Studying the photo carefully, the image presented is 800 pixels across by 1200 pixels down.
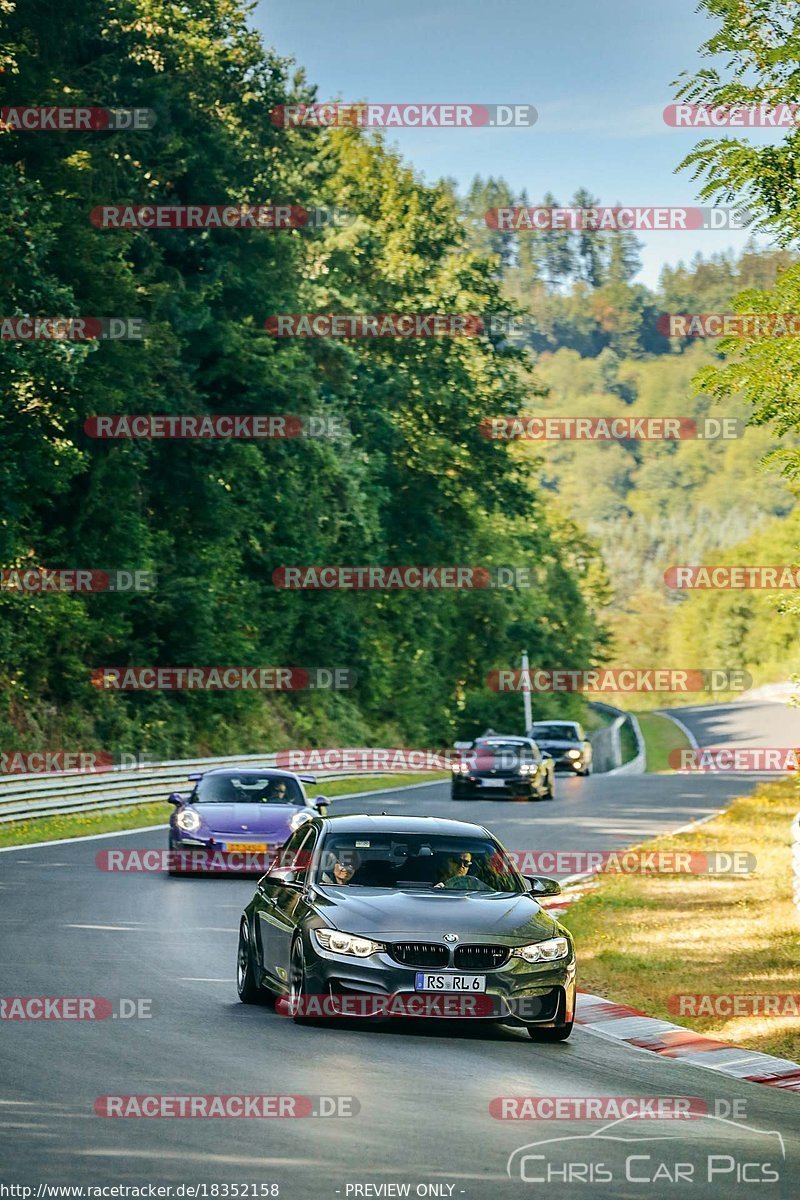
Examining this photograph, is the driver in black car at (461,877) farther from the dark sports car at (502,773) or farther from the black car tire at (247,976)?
the dark sports car at (502,773)

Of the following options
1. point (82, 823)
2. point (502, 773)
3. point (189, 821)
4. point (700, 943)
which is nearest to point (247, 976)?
point (700, 943)

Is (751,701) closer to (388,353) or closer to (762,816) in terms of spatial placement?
(388,353)

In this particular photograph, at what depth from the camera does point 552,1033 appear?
11.7 metres

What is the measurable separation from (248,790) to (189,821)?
164 centimetres

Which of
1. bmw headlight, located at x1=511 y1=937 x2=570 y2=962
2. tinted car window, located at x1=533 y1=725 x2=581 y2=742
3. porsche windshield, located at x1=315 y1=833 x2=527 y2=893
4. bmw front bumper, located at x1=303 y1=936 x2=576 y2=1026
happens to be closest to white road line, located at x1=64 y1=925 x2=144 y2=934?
porsche windshield, located at x1=315 y1=833 x2=527 y2=893

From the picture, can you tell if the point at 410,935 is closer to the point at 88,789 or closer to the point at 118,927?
the point at 118,927

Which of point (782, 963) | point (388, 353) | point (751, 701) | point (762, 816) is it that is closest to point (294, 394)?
point (388, 353)

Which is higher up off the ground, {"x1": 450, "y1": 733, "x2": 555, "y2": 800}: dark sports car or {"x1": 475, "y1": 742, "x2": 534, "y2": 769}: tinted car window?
{"x1": 475, "y1": 742, "x2": 534, "y2": 769}: tinted car window

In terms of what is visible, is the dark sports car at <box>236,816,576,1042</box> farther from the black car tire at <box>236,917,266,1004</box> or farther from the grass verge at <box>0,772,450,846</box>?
the grass verge at <box>0,772,450,846</box>

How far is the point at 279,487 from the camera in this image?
55500 mm

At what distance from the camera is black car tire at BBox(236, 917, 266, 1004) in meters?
12.7

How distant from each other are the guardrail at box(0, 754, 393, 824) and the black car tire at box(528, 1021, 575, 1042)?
19929mm

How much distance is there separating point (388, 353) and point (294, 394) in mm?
14924

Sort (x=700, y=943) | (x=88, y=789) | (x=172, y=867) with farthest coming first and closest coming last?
1. (x=88, y=789)
2. (x=172, y=867)
3. (x=700, y=943)
